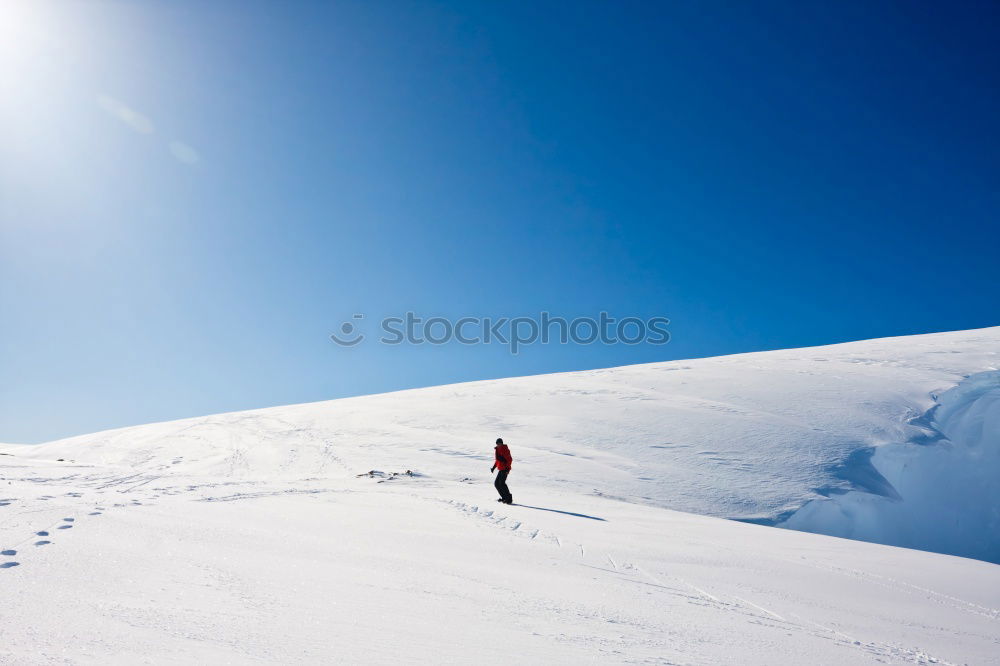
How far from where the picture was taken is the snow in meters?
3.30

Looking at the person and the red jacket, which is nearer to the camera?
the person

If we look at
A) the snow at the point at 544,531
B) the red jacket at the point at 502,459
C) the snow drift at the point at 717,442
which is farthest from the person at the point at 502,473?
the snow drift at the point at 717,442

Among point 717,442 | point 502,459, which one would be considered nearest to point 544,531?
point 502,459

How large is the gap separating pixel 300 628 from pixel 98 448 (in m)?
19.0

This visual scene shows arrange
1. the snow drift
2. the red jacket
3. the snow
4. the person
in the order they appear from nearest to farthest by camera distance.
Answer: the snow → the person → the red jacket → the snow drift

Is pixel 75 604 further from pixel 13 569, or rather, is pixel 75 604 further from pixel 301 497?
pixel 301 497

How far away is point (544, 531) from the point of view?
25.1ft

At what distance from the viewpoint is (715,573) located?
613cm

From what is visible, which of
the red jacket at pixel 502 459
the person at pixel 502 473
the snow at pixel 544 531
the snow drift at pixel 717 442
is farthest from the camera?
the snow drift at pixel 717 442

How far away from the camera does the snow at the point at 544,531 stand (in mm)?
3303

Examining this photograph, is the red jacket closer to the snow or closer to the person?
the person

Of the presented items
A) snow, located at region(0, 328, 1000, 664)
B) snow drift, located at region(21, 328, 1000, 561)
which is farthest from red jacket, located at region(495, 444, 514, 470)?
snow drift, located at region(21, 328, 1000, 561)

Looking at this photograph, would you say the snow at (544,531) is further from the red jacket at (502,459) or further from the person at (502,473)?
the red jacket at (502,459)

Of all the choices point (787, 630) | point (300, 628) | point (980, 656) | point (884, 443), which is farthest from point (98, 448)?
point (884, 443)
